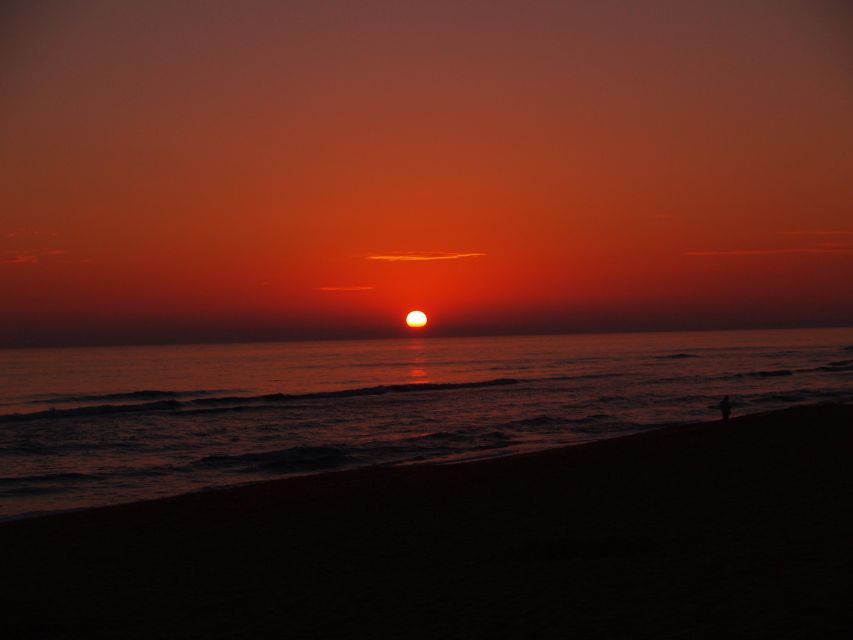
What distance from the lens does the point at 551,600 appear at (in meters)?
8.42

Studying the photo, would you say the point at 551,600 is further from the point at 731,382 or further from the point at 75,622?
the point at 731,382

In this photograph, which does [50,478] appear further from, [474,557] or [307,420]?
[474,557]

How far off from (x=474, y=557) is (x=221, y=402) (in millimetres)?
45000

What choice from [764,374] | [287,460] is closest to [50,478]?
[287,460]

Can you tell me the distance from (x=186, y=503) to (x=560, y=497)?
7.94m

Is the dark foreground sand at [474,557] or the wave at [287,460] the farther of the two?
the wave at [287,460]

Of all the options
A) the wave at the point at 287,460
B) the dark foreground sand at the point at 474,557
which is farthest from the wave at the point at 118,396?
the dark foreground sand at the point at 474,557

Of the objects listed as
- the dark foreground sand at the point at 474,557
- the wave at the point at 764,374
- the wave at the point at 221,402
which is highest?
the dark foreground sand at the point at 474,557

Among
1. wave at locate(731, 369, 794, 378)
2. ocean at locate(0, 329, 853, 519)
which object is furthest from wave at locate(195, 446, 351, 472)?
wave at locate(731, 369, 794, 378)

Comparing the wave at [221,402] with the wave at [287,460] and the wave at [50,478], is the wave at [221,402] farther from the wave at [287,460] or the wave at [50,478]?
the wave at [50,478]

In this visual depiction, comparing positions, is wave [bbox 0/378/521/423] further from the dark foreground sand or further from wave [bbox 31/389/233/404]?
the dark foreground sand

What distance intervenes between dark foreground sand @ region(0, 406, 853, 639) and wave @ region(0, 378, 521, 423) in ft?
101

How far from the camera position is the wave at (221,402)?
44.9 m

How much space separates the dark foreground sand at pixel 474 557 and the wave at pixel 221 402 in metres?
30.6
